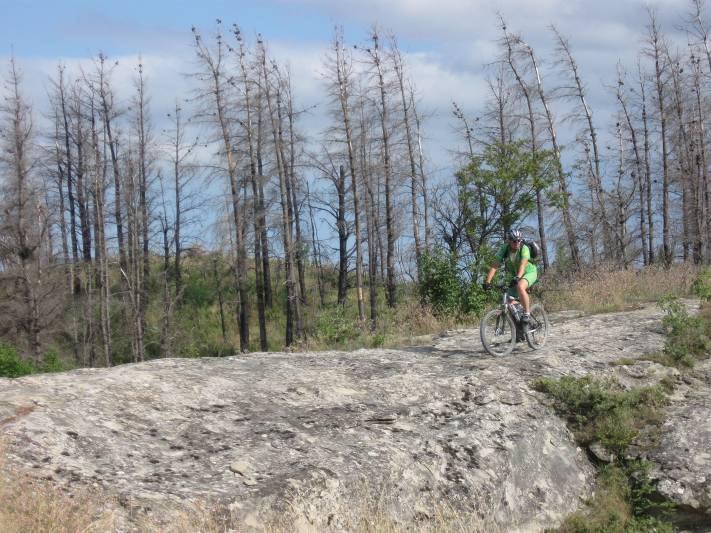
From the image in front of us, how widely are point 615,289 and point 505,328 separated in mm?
7072

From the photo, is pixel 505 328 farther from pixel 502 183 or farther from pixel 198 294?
pixel 198 294

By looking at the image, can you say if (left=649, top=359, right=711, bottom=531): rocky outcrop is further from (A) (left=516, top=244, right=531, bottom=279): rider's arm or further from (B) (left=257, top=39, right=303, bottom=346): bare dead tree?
(B) (left=257, top=39, right=303, bottom=346): bare dead tree

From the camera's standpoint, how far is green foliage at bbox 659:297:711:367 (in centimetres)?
1244

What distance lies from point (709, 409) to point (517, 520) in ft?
11.8

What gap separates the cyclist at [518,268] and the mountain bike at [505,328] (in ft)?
0.37

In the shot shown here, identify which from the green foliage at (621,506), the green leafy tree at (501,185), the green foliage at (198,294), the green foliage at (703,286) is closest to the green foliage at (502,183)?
the green leafy tree at (501,185)

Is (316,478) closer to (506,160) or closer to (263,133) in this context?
(506,160)

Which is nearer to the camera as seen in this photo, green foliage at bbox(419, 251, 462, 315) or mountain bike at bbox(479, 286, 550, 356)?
mountain bike at bbox(479, 286, 550, 356)

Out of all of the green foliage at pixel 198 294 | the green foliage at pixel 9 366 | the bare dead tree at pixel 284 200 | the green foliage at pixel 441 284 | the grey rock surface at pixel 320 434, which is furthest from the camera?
the green foliage at pixel 198 294

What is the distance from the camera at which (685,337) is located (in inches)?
509

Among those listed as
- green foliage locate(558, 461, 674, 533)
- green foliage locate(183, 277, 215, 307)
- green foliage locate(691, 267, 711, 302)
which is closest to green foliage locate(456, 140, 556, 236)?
green foliage locate(691, 267, 711, 302)

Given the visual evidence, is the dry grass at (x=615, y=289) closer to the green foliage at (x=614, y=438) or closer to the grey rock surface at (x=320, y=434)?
the grey rock surface at (x=320, y=434)

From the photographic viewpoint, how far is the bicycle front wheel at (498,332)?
1238cm

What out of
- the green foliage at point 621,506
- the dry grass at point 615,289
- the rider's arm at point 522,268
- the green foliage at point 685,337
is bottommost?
the green foliage at point 621,506
